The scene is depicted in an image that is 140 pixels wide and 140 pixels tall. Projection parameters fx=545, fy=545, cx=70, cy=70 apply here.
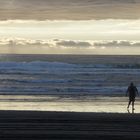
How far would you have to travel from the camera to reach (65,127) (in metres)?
16.9

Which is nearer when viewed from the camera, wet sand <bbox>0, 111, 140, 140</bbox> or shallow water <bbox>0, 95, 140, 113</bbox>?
wet sand <bbox>0, 111, 140, 140</bbox>

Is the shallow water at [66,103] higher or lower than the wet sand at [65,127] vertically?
lower

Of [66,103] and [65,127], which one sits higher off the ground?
[65,127]

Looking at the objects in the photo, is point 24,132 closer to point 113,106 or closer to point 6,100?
point 113,106

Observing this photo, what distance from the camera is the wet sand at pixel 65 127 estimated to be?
1477cm

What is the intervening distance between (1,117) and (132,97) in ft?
32.1

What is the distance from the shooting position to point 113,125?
17500 mm

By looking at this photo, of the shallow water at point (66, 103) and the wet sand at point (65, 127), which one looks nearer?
the wet sand at point (65, 127)

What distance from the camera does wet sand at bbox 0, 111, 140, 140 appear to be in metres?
14.8

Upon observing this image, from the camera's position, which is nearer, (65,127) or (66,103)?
(65,127)

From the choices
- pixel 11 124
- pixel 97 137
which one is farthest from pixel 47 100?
pixel 97 137

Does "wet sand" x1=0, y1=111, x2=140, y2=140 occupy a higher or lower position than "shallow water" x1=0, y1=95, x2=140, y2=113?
higher

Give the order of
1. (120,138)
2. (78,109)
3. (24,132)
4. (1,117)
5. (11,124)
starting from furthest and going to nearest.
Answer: (78,109) < (1,117) < (11,124) < (24,132) < (120,138)

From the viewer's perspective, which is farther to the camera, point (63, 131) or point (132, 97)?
point (132, 97)
